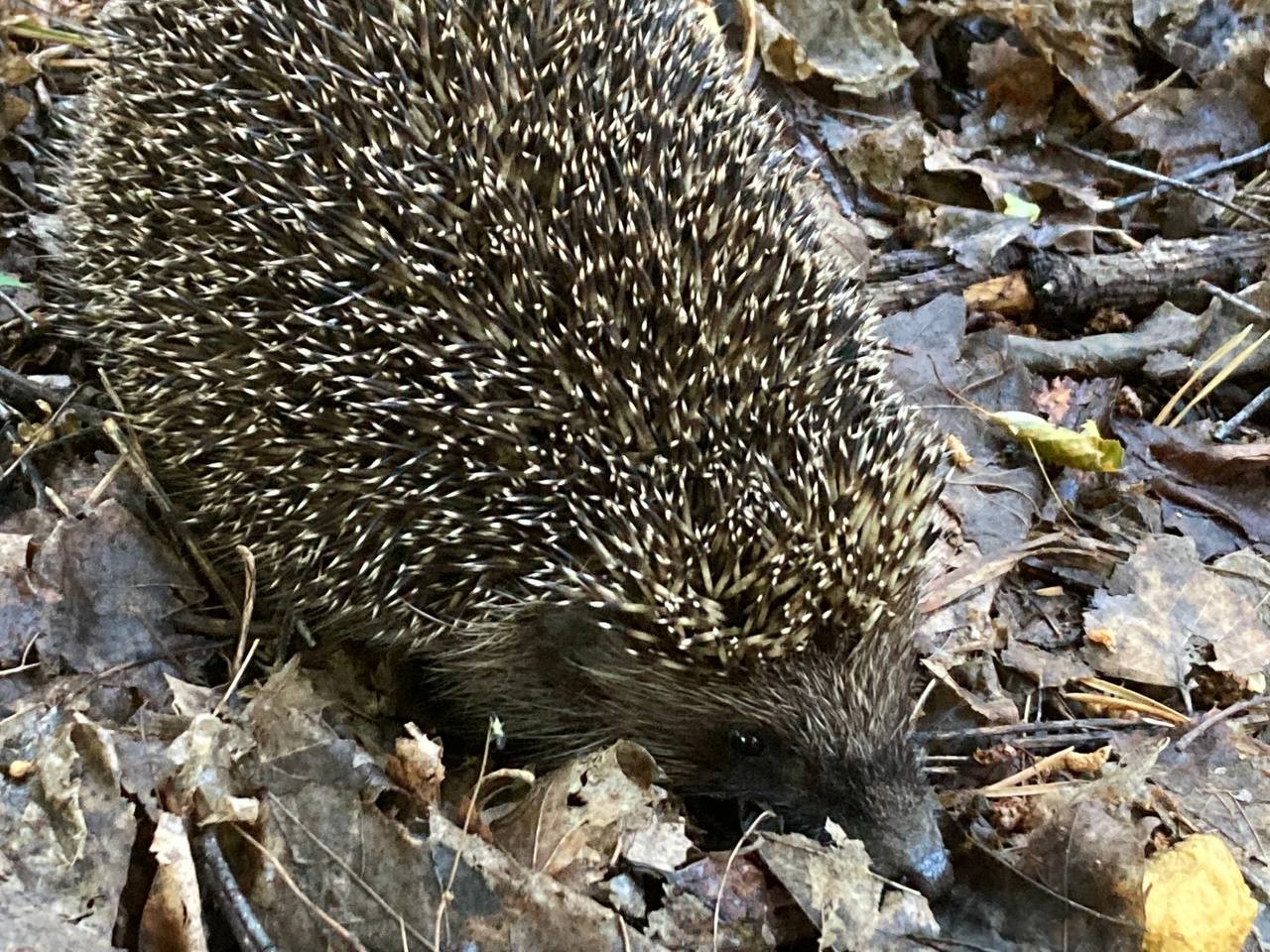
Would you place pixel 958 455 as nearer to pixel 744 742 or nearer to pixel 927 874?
pixel 744 742

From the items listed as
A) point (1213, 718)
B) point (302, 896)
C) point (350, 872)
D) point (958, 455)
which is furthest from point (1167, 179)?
point (302, 896)

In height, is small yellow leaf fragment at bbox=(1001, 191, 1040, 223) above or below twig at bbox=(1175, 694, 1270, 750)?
above

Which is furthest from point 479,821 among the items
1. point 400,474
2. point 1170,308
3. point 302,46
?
point 1170,308

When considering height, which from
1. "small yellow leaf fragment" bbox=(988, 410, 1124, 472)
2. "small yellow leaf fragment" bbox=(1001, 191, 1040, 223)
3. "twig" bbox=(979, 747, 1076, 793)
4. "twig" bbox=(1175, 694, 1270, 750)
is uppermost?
"small yellow leaf fragment" bbox=(1001, 191, 1040, 223)

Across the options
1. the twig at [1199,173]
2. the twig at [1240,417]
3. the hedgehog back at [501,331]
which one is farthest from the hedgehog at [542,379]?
the twig at [1199,173]

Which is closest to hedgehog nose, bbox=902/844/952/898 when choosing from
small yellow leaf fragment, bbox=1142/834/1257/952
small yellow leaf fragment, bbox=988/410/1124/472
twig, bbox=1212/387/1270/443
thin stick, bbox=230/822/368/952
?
small yellow leaf fragment, bbox=1142/834/1257/952

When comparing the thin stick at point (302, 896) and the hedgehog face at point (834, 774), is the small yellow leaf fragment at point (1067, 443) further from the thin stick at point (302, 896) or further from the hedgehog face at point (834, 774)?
the thin stick at point (302, 896)

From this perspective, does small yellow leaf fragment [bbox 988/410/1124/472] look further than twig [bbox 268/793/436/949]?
Yes

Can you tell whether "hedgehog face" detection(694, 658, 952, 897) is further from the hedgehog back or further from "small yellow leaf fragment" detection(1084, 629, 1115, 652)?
"small yellow leaf fragment" detection(1084, 629, 1115, 652)

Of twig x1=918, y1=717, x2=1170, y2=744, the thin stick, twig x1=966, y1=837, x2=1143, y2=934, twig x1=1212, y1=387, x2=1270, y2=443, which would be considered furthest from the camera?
twig x1=1212, y1=387, x2=1270, y2=443

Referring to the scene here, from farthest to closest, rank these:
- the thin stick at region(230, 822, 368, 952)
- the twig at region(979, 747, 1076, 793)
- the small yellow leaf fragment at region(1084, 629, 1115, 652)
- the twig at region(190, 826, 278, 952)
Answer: the small yellow leaf fragment at region(1084, 629, 1115, 652) → the twig at region(979, 747, 1076, 793) → the thin stick at region(230, 822, 368, 952) → the twig at region(190, 826, 278, 952)
